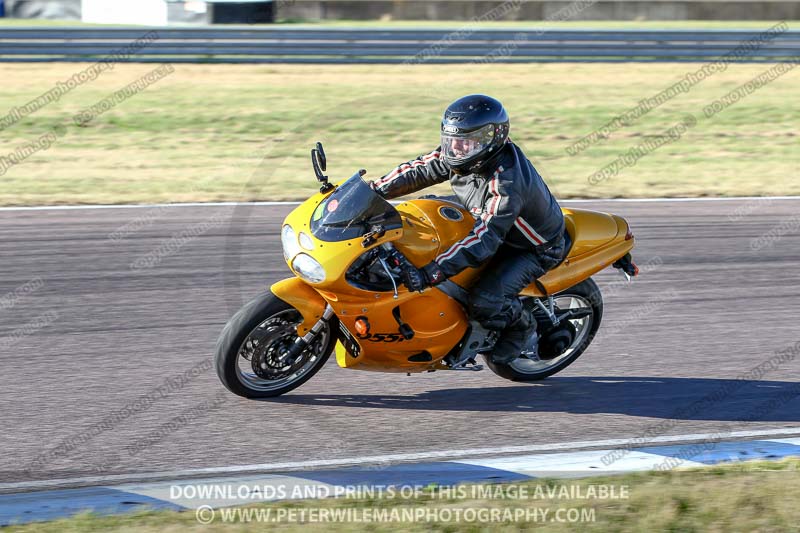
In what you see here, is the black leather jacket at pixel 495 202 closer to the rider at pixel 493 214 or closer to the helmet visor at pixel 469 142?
the rider at pixel 493 214

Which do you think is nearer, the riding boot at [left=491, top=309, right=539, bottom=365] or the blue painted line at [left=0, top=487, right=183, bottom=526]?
the blue painted line at [left=0, top=487, right=183, bottom=526]

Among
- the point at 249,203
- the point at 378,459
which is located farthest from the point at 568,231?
the point at 249,203

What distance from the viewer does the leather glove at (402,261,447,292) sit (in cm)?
564

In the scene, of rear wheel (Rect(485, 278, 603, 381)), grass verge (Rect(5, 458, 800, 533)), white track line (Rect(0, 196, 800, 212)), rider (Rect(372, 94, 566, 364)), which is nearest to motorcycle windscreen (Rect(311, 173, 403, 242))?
rider (Rect(372, 94, 566, 364))

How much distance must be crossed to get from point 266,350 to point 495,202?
156cm

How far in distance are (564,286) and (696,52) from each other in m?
17.0

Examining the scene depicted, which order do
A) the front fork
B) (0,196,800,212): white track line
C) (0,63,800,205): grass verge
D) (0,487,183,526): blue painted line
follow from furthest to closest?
(0,63,800,205): grass verge, (0,196,800,212): white track line, the front fork, (0,487,183,526): blue painted line

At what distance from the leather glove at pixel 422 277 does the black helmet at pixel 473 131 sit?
0.66 m

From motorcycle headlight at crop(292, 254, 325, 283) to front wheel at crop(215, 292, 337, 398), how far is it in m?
0.25

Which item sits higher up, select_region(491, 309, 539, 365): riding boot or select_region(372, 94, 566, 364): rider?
select_region(372, 94, 566, 364): rider

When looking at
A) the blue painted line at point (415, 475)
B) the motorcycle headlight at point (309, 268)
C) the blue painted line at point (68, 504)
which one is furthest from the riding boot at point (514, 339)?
the blue painted line at point (68, 504)

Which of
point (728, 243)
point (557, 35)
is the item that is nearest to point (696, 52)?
point (557, 35)

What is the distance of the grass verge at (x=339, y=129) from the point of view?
41.9ft

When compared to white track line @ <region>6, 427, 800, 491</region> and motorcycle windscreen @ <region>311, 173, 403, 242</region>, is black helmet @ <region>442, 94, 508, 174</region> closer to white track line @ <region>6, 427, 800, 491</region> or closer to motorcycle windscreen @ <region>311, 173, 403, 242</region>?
motorcycle windscreen @ <region>311, 173, 403, 242</region>
